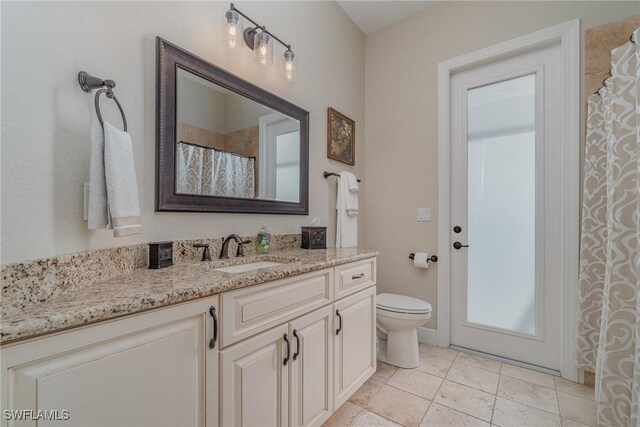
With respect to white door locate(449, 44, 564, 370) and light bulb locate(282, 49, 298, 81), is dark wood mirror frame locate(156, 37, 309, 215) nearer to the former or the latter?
light bulb locate(282, 49, 298, 81)

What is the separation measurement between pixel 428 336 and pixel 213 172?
2177 mm

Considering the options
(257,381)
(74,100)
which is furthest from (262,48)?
(257,381)

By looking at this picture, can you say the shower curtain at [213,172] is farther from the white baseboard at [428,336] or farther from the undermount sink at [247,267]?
the white baseboard at [428,336]

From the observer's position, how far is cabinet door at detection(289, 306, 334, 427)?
1.18 m

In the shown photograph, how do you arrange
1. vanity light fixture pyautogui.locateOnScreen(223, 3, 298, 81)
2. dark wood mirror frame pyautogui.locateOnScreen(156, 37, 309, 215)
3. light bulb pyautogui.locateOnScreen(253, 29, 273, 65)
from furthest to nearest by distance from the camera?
light bulb pyautogui.locateOnScreen(253, 29, 273, 65) < vanity light fixture pyautogui.locateOnScreen(223, 3, 298, 81) < dark wood mirror frame pyautogui.locateOnScreen(156, 37, 309, 215)

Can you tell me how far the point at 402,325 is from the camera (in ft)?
6.39

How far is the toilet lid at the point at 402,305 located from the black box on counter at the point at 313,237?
0.64m

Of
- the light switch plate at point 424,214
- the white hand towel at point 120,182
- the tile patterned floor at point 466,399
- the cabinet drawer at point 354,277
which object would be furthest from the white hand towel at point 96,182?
the light switch plate at point 424,214

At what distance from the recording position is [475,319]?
7.34 ft

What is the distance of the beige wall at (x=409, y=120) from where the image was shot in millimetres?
2244

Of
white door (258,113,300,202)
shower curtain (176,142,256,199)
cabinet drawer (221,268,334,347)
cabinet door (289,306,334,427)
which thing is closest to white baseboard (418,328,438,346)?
cabinet door (289,306,334,427)

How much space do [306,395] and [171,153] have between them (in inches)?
49.1

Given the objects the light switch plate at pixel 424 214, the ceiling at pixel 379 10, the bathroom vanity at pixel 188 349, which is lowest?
the bathroom vanity at pixel 188 349

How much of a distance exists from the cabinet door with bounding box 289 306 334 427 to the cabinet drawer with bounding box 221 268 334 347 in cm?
6
